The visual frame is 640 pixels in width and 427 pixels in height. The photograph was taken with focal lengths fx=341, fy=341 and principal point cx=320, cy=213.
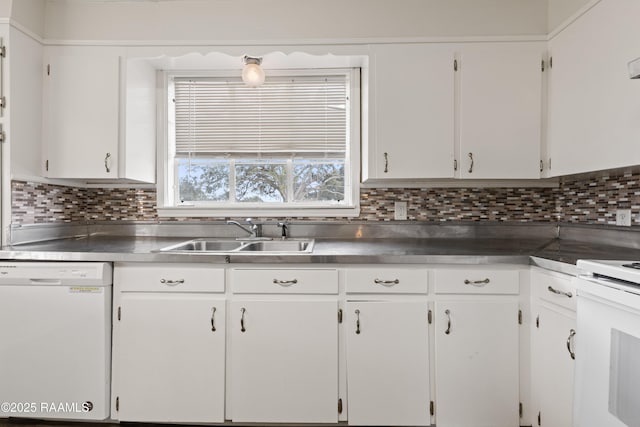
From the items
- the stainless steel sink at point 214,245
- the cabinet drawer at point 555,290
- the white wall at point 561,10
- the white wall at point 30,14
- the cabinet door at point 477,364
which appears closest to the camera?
the cabinet drawer at point 555,290

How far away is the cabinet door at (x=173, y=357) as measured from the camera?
1762 millimetres

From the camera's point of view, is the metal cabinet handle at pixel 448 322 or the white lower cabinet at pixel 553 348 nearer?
the white lower cabinet at pixel 553 348

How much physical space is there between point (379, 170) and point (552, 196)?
130 centimetres

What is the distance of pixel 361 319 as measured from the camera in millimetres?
1734

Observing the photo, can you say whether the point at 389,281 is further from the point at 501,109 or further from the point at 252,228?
the point at 501,109

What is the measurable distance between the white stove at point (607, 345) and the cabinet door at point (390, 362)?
65cm

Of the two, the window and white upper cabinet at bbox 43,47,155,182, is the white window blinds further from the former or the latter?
white upper cabinet at bbox 43,47,155,182

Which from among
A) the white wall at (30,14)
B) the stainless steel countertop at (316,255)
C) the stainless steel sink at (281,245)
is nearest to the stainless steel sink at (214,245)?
the stainless steel sink at (281,245)

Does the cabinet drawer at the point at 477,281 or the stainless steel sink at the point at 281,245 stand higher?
the stainless steel sink at the point at 281,245

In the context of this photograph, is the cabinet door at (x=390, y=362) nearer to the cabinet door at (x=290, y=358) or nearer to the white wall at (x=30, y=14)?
the cabinet door at (x=290, y=358)

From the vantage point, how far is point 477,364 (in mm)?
1719

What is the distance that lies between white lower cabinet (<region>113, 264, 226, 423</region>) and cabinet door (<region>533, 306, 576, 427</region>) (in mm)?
1577

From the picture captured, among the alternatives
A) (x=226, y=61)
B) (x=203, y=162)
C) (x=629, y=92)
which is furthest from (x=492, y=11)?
(x=203, y=162)

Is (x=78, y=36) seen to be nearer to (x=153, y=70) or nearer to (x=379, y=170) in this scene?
(x=153, y=70)
